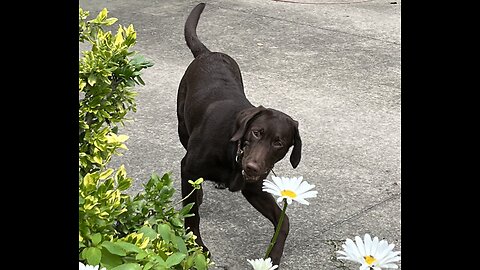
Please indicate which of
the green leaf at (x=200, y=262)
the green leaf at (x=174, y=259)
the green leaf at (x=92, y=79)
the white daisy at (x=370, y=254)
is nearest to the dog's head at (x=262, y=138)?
the green leaf at (x=92, y=79)

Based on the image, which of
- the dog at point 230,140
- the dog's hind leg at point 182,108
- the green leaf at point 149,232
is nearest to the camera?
the green leaf at point 149,232

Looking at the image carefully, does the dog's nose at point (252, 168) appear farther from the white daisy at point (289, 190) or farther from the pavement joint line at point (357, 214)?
the white daisy at point (289, 190)

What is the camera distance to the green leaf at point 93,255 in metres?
1.99

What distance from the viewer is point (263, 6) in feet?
31.2

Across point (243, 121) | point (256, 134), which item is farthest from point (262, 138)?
point (243, 121)

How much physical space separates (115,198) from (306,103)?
4218 mm

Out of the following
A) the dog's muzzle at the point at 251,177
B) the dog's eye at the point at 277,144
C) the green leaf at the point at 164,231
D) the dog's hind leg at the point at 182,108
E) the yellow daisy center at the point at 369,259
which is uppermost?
the yellow daisy center at the point at 369,259

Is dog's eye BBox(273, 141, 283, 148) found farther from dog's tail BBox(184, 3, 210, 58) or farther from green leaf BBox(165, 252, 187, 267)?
green leaf BBox(165, 252, 187, 267)

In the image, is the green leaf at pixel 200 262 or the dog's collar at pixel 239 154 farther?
the dog's collar at pixel 239 154

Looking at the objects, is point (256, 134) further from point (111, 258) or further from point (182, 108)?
point (111, 258)

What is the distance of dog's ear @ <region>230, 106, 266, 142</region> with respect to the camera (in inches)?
148
